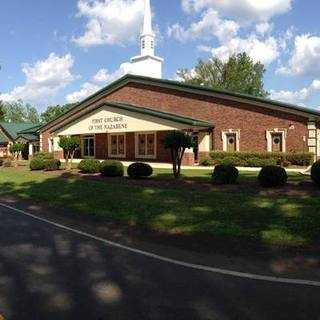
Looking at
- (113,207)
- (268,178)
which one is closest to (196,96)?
(268,178)

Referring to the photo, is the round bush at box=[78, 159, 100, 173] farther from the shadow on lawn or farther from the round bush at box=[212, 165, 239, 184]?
the round bush at box=[212, 165, 239, 184]

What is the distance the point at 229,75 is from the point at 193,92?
46.9 m

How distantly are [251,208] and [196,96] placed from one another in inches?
996

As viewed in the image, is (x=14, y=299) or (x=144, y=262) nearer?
(x=14, y=299)

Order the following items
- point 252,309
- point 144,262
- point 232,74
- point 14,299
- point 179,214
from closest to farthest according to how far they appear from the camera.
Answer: point 252,309 < point 14,299 < point 144,262 < point 179,214 < point 232,74

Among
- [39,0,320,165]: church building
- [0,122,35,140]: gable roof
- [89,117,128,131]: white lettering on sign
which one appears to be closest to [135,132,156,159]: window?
[39,0,320,165]: church building

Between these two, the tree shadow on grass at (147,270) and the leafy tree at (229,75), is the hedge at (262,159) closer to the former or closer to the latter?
the tree shadow on grass at (147,270)

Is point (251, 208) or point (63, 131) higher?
point (63, 131)

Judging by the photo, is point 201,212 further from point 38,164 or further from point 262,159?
point 262,159

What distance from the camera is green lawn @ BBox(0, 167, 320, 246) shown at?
10.8 meters

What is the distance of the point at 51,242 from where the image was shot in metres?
10.2

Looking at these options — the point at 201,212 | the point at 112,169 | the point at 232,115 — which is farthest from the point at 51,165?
the point at 201,212

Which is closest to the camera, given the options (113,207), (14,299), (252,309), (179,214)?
(252,309)

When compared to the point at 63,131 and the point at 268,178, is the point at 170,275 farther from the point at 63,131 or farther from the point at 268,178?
the point at 63,131
